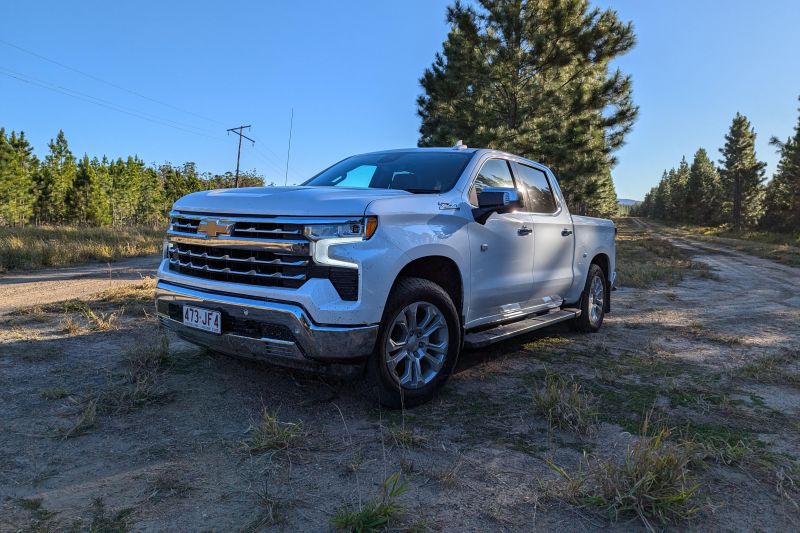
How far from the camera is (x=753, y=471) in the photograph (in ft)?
8.21

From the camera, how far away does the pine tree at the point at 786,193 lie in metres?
37.7

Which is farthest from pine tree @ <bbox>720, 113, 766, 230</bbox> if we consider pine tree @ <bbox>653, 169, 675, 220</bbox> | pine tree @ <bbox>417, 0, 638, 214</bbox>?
pine tree @ <bbox>417, 0, 638, 214</bbox>

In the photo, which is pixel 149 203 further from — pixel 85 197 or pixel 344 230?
pixel 344 230

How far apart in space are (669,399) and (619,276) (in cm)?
835

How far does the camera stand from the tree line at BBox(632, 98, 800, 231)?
42.6m

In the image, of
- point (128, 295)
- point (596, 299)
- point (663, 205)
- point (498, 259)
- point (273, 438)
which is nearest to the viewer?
point (273, 438)

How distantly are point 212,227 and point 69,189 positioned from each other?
6600 centimetres

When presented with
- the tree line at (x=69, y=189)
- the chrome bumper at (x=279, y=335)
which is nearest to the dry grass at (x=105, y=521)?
the chrome bumper at (x=279, y=335)

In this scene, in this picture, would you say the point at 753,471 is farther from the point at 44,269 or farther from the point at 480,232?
the point at 44,269

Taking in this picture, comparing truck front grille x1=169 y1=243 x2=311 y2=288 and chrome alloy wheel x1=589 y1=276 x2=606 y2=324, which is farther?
chrome alloy wheel x1=589 y1=276 x2=606 y2=324

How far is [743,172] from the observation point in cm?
5581

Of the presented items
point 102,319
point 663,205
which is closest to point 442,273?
point 102,319

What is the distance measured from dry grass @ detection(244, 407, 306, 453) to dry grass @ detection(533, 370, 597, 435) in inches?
59.1

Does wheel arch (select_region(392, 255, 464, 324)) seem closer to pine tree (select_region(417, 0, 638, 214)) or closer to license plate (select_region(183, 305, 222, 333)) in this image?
license plate (select_region(183, 305, 222, 333))
